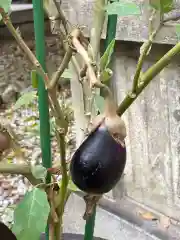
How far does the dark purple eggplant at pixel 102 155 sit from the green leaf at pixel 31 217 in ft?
0.25

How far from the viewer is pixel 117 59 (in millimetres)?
1278

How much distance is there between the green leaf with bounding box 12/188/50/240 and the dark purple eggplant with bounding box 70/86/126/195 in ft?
0.25

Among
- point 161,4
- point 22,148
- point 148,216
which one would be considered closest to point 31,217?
point 161,4

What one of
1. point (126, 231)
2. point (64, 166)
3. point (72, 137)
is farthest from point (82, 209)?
point (64, 166)

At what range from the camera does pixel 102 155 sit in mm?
475

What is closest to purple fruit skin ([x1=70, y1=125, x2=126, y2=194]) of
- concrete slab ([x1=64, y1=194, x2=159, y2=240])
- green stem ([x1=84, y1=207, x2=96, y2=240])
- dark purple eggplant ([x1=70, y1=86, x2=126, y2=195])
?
dark purple eggplant ([x1=70, y1=86, x2=126, y2=195])

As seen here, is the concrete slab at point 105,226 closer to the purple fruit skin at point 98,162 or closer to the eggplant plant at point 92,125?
the eggplant plant at point 92,125

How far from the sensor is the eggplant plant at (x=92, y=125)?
0.47 m

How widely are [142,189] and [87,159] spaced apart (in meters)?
0.96

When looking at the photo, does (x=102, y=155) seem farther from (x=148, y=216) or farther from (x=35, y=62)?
(x=148, y=216)

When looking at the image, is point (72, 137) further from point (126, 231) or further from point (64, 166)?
point (64, 166)

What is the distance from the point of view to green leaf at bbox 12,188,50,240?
54cm

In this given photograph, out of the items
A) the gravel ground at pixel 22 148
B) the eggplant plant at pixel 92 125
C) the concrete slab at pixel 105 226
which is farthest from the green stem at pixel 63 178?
the gravel ground at pixel 22 148

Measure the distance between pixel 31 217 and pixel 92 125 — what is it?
142 mm
